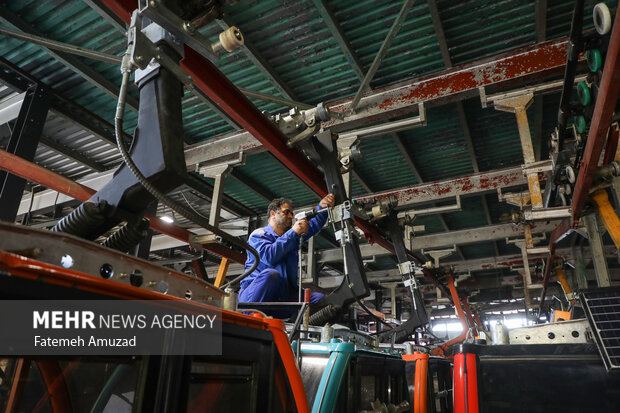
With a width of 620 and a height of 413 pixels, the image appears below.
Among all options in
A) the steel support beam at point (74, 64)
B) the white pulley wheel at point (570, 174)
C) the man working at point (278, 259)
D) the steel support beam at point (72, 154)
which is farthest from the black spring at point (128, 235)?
the steel support beam at point (72, 154)

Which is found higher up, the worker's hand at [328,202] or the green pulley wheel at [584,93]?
the green pulley wheel at [584,93]

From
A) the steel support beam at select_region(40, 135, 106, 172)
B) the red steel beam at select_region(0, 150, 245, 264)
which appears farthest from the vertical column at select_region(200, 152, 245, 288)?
the steel support beam at select_region(40, 135, 106, 172)

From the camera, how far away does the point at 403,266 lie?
209 inches

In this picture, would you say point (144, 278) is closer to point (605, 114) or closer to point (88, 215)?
point (88, 215)

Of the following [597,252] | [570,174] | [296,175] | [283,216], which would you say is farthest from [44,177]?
[597,252]

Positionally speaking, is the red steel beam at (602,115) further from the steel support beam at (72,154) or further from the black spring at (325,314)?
the steel support beam at (72,154)

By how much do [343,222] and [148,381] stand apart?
264cm

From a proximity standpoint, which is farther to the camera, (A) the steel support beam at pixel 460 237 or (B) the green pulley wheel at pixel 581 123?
(A) the steel support beam at pixel 460 237

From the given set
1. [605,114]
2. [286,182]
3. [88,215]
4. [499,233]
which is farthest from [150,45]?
[499,233]

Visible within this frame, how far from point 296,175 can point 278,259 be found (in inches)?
69.5

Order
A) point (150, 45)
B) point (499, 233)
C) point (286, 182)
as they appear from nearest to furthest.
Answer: point (150, 45) → point (286, 182) → point (499, 233)

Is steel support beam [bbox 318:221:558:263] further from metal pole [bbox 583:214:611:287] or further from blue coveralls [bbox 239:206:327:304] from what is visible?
blue coveralls [bbox 239:206:327:304]

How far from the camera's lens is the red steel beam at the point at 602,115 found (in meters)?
2.18

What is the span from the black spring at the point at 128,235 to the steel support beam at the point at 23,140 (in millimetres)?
3290
